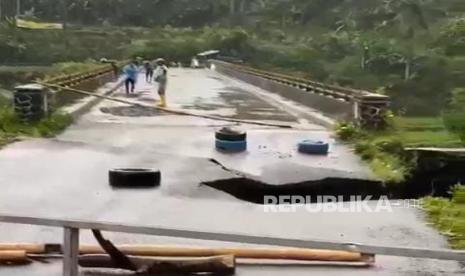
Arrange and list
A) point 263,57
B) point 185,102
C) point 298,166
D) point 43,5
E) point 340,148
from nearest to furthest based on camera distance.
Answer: point 298,166 → point 340,148 → point 185,102 → point 263,57 → point 43,5

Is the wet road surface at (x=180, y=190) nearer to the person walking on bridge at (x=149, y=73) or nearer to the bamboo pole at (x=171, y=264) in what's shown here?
the bamboo pole at (x=171, y=264)

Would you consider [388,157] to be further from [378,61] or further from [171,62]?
[171,62]

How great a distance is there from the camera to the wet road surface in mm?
8570

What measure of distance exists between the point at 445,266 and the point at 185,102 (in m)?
21.8

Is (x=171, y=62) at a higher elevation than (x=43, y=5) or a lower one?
lower

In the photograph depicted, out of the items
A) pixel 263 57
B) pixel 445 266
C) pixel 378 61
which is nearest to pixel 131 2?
pixel 263 57

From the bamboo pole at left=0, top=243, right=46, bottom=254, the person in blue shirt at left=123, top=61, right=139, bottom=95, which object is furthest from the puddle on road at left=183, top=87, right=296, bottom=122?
the bamboo pole at left=0, top=243, right=46, bottom=254

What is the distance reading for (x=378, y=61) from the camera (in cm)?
3719

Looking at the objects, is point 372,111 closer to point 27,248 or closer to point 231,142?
point 231,142

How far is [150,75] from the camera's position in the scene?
3928 centimetres

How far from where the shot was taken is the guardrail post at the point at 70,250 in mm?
5863

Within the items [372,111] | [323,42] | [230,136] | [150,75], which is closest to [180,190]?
[230,136]

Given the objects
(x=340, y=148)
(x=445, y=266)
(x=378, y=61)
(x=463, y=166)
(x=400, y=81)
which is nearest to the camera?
(x=445, y=266)

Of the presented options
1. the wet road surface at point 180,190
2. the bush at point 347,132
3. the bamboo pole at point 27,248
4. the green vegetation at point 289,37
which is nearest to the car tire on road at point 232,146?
the wet road surface at point 180,190
